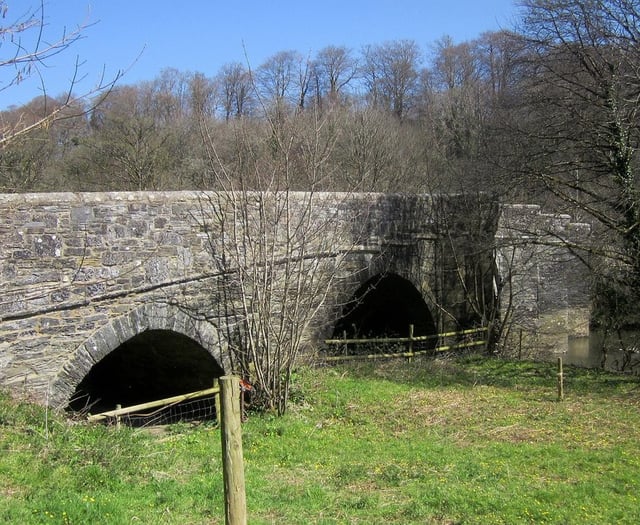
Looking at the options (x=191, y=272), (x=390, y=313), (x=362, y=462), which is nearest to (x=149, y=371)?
(x=191, y=272)

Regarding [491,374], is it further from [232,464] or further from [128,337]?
[232,464]

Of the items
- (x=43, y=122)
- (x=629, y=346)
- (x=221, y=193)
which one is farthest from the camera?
(x=629, y=346)

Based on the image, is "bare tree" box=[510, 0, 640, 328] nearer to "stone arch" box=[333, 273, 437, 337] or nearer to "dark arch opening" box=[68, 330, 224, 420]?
"stone arch" box=[333, 273, 437, 337]

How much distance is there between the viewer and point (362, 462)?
7328mm

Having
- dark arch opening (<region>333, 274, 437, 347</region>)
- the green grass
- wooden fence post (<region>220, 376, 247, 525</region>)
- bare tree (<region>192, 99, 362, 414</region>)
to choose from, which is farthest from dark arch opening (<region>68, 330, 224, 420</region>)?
wooden fence post (<region>220, 376, 247, 525</region>)

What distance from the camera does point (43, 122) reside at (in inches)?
136

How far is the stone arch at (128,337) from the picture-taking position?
832cm

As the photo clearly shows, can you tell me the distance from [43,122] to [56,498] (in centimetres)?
306

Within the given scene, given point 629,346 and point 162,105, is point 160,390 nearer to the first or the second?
point 629,346

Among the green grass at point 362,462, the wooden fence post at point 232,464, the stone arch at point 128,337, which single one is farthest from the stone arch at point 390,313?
the wooden fence post at point 232,464

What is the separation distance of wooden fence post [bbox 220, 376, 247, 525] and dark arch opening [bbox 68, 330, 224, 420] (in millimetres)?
6198

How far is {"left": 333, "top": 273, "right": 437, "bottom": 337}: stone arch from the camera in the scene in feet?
49.8

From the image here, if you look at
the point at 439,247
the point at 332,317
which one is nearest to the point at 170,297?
the point at 332,317

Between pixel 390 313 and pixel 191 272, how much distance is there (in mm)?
7505
